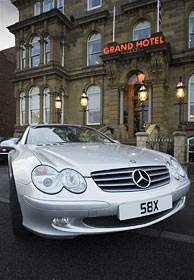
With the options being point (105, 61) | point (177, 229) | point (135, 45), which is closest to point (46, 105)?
point (105, 61)

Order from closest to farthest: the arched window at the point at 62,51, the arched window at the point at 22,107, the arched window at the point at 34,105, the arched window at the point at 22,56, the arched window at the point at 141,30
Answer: the arched window at the point at 141,30
the arched window at the point at 62,51
the arched window at the point at 34,105
the arched window at the point at 22,56
the arched window at the point at 22,107

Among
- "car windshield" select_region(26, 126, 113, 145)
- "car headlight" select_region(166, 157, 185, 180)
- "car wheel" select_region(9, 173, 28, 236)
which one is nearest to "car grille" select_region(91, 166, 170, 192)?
"car headlight" select_region(166, 157, 185, 180)

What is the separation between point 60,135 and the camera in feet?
10.5

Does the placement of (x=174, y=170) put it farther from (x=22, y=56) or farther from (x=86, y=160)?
(x=22, y=56)

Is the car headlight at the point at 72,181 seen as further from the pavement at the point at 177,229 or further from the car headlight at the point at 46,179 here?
the pavement at the point at 177,229

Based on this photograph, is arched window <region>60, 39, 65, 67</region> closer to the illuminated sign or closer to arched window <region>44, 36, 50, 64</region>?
arched window <region>44, 36, 50, 64</region>

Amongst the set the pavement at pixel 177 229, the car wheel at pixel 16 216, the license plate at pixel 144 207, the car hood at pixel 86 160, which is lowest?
the pavement at pixel 177 229

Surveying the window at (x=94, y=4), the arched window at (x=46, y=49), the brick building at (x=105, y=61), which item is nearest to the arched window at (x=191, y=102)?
the brick building at (x=105, y=61)

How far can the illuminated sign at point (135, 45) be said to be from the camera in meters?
10.7

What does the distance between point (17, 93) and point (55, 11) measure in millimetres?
7053

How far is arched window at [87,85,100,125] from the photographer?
14.3 m

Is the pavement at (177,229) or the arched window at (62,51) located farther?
the arched window at (62,51)

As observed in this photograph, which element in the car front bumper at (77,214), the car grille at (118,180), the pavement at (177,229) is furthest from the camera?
the pavement at (177,229)

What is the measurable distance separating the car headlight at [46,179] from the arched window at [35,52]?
15894mm
